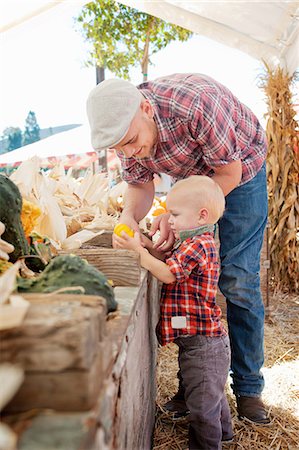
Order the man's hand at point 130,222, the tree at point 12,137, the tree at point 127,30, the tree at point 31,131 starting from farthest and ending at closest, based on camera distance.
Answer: the tree at point 31,131 < the tree at point 12,137 < the tree at point 127,30 < the man's hand at point 130,222

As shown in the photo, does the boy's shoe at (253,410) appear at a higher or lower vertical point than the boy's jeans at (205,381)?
lower

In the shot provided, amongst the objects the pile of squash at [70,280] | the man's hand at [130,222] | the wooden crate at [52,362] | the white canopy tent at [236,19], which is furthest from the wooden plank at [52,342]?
the white canopy tent at [236,19]

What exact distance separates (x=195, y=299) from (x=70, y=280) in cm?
91

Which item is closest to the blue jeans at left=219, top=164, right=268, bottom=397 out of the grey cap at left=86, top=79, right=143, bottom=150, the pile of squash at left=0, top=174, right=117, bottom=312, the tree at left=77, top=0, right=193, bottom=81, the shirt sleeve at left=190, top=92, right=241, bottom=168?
the shirt sleeve at left=190, top=92, right=241, bottom=168

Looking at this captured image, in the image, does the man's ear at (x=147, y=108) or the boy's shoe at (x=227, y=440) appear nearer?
the man's ear at (x=147, y=108)

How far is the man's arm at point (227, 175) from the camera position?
6.16 ft

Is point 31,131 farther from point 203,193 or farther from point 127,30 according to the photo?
point 203,193

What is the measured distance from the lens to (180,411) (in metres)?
2.23

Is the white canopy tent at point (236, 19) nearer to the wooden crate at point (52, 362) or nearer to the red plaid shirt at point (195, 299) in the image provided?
the red plaid shirt at point (195, 299)

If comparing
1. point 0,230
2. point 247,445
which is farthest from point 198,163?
point 247,445

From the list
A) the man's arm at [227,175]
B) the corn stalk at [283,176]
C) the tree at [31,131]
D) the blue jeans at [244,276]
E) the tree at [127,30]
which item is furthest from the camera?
the tree at [31,131]

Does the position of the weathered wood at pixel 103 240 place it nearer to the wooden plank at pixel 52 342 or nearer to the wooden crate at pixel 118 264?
the wooden crate at pixel 118 264

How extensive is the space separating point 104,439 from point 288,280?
14.9 feet

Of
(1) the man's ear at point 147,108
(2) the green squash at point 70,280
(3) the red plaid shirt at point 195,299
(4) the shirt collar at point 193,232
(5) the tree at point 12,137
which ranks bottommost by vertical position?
(3) the red plaid shirt at point 195,299
